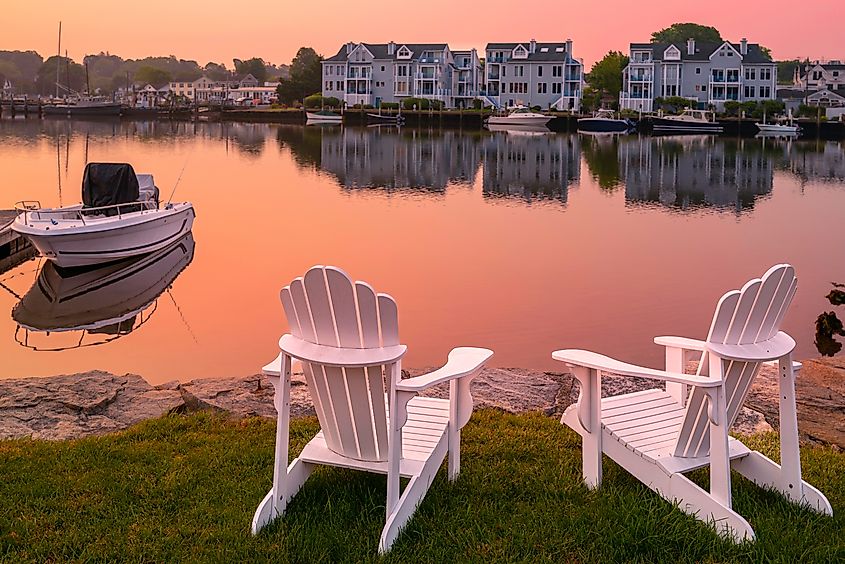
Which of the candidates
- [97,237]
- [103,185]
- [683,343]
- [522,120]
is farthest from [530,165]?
[683,343]

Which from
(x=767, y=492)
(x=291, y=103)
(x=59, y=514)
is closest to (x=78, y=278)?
(x=59, y=514)

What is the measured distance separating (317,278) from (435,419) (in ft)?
3.91

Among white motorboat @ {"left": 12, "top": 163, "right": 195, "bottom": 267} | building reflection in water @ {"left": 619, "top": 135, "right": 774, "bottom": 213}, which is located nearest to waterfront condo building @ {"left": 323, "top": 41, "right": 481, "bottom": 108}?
building reflection in water @ {"left": 619, "top": 135, "right": 774, "bottom": 213}

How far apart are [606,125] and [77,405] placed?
276 feet

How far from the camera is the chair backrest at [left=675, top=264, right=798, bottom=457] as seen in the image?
4379 mm

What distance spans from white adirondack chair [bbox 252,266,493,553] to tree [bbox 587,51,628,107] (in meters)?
109

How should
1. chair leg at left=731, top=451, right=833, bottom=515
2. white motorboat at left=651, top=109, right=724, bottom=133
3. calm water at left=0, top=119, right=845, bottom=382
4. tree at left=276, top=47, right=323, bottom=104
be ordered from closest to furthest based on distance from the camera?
chair leg at left=731, top=451, right=833, bottom=515 < calm water at left=0, top=119, right=845, bottom=382 < white motorboat at left=651, top=109, right=724, bottom=133 < tree at left=276, top=47, right=323, bottom=104

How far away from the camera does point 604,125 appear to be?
87.9 meters

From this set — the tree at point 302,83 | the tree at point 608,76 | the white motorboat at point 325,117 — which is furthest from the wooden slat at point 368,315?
the tree at point 302,83

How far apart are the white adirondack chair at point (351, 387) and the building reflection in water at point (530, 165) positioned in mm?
32669

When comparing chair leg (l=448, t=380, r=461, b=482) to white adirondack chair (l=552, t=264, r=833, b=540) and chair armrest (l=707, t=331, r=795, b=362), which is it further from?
chair armrest (l=707, t=331, r=795, b=362)

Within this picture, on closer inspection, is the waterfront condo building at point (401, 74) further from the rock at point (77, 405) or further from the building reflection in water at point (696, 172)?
the rock at point (77, 405)

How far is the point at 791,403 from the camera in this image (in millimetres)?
4637

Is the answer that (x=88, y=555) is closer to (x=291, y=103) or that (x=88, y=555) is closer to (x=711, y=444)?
(x=711, y=444)
